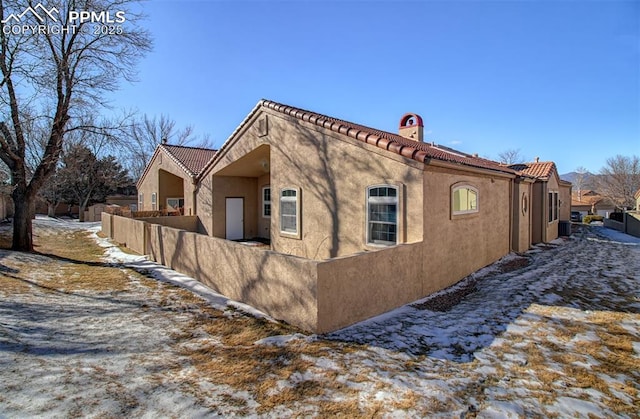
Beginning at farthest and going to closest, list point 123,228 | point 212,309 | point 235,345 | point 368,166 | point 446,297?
1. point 123,228
2. point 368,166
3. point 446,297
4. point 212,309
5. point 235,345

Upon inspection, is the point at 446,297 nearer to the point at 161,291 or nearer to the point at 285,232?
the point at 285,232

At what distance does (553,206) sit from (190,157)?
21.2 metres

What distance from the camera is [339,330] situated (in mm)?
5262

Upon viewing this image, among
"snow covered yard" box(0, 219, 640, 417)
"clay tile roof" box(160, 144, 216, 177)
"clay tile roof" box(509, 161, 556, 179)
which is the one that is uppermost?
"clay tile roof" box(160, 144, 216, 177)

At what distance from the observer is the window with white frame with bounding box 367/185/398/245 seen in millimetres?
7766

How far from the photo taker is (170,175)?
2317 cm

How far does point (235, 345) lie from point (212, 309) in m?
1.84

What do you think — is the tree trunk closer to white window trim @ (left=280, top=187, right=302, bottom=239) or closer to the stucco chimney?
white window trim @ (left=280, top=187, right=302, bottom=239)

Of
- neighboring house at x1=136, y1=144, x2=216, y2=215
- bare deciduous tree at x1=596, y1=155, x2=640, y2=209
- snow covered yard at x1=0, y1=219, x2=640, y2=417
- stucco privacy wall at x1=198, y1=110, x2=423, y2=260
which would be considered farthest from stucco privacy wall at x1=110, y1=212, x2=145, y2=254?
bare deciduous tree at x1=596, y1=155, x2=640, y2=209

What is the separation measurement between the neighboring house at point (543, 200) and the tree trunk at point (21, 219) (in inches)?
804

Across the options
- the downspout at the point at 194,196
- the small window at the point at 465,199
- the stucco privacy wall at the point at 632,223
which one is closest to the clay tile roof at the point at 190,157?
the downspout at the point at 194,196

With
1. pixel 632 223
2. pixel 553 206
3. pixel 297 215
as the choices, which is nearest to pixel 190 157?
pixel 297 215

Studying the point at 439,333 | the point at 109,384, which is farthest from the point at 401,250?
the point at 109,384

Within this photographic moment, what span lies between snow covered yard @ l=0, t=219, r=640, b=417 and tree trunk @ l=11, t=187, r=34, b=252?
5.31m
